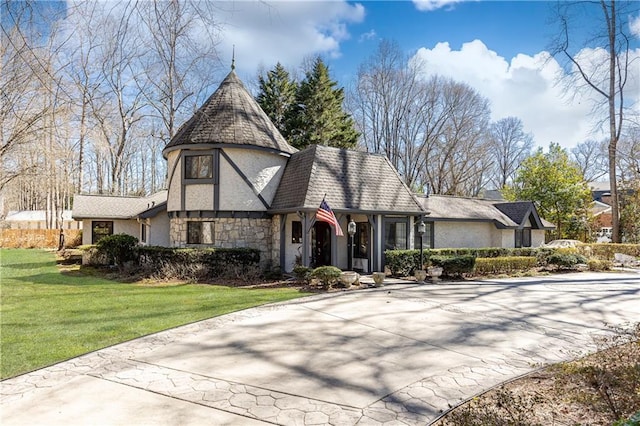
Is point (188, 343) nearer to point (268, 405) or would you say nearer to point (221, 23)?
point (268, 405)

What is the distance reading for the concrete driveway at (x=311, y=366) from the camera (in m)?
4.37

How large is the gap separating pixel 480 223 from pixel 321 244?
1036 cm

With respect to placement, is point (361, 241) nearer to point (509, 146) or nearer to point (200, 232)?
point (200, 232)

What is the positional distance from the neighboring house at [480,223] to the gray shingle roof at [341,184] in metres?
3.74

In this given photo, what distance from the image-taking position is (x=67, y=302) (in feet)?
34.0

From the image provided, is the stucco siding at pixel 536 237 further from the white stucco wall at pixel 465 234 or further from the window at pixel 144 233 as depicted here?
the window at pixel 144 233

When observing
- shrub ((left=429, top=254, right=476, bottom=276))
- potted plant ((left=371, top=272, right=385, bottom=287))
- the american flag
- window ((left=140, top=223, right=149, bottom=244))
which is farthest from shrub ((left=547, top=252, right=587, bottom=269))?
window ((left=140, top=223, right=149, bottom=244))

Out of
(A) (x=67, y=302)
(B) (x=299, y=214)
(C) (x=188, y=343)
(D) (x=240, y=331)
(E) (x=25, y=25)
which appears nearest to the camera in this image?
(E) (x=25, y=25)

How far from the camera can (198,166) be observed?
16906mm

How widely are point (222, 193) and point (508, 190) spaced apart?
88.5 ft

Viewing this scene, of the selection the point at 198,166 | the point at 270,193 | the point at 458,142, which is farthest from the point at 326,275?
the point at 458,142

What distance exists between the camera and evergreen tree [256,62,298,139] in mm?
34250

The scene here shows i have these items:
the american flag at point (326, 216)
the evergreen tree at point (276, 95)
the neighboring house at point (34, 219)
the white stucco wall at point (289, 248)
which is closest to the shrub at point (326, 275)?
the american flag at point (326, 216)

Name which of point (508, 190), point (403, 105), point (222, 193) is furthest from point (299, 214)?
point (508, 190)
